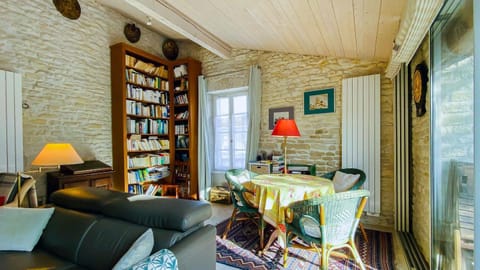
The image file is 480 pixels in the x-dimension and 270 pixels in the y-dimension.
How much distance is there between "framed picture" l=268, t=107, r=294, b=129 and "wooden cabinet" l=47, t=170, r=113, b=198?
2.77 m

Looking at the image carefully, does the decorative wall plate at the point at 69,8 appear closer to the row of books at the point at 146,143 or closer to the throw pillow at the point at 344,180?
the row of books at the point at 146,143

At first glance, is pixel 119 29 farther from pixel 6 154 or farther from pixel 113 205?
pixel 113 205

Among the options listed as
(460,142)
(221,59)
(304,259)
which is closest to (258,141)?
(221,59)

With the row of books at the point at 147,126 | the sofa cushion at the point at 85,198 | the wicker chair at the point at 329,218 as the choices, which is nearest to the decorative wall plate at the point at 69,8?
the row of books at the point at 147,126

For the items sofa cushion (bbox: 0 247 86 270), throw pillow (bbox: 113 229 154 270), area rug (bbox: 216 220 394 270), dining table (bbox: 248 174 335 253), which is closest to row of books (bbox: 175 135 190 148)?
area rug (bbox: 216 220 394 270)

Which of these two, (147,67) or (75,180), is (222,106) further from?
(75,180)

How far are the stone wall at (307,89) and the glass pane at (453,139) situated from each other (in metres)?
1.39

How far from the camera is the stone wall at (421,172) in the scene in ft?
6.73

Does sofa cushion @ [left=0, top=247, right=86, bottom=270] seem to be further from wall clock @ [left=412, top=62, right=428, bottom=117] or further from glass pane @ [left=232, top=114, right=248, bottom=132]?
glass pane @ [left=232, top=114, right=248, bottom=132]

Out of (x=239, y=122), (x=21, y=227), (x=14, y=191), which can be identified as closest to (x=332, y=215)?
(x=21, y=227)

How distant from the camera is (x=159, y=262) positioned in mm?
1040

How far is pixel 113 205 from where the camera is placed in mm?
1653

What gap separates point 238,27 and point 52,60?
270cm

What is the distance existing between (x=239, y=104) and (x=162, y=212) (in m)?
3.29
